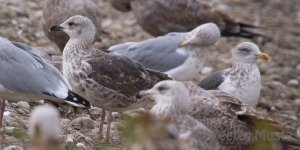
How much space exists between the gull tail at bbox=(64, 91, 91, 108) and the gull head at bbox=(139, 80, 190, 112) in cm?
101

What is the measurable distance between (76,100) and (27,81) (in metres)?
0.44

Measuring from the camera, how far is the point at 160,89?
6109 millimetres

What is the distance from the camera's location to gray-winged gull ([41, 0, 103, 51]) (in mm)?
9820

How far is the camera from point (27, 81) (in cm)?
711

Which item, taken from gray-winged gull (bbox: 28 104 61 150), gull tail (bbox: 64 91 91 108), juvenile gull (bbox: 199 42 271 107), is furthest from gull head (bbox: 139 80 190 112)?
juvenile gull (bbox: 199 42 271 107)

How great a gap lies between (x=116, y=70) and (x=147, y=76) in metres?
0.31

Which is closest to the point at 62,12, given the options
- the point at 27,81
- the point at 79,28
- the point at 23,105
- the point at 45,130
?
the point at 23,105

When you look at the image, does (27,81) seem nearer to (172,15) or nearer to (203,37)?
(203,37)

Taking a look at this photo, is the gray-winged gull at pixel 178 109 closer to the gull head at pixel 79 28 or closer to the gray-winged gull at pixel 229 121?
the gray-winged gull at pixel 229 121

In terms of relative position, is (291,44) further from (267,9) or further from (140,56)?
(140,56)

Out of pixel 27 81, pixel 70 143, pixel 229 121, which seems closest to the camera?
Answer: pixel 229 121

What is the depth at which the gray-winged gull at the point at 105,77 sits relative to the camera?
733 cm

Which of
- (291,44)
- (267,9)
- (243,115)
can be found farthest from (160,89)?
(267,9)

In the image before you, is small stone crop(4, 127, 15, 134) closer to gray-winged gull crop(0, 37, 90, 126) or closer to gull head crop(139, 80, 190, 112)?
gray-winged gull crop(0, 37, 90, 126)
